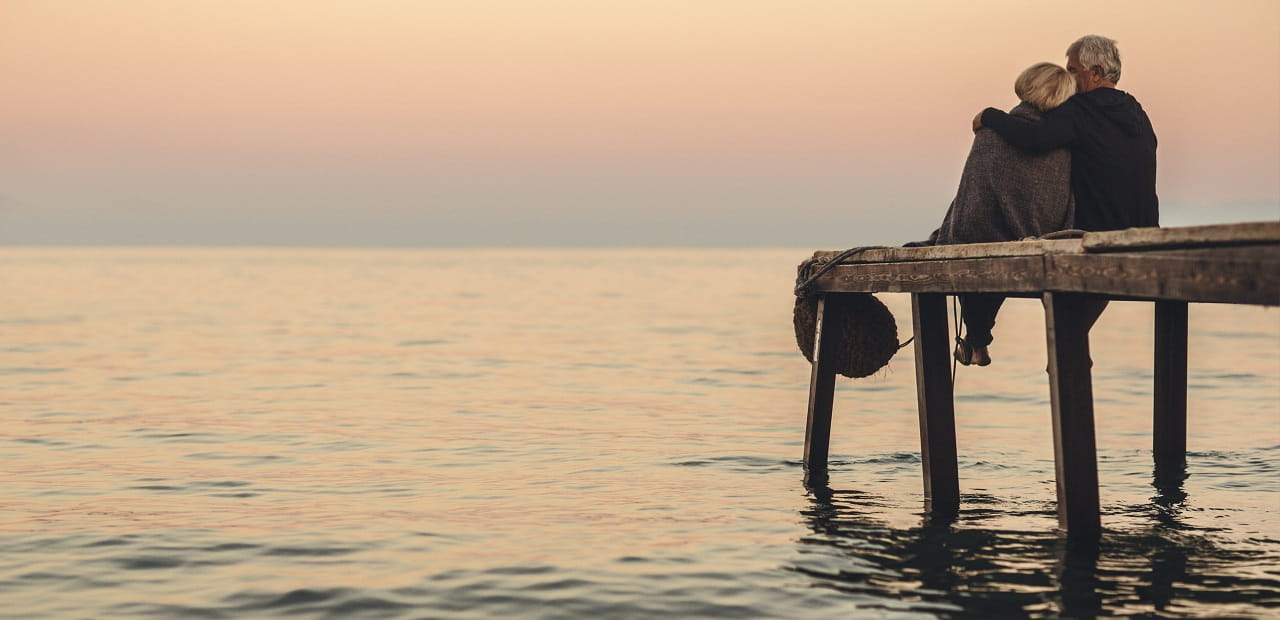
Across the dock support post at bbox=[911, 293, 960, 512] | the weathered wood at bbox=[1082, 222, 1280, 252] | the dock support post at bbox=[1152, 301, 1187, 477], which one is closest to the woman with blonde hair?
the dock support post at bbox=[911, 293, 960, 512]

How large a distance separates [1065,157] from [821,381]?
103 inches

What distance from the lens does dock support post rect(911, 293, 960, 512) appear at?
8.60 meters

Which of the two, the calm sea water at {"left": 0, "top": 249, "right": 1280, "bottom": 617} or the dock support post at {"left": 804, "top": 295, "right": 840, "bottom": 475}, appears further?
the dock support post at {"left": 804, "top": 295, "right": 840, "bottom": 475}

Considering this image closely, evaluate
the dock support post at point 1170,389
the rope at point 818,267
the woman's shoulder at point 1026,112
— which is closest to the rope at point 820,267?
the rope at point 818,267

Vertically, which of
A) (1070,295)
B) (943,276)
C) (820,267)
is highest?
(820,267)

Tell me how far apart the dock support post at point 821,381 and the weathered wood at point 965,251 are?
2.12 feet

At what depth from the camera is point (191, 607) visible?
674 centimetres

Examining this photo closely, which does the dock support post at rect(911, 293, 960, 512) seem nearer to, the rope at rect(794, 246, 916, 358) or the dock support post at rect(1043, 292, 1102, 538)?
the rope at rect(794, 246, 916, 358)

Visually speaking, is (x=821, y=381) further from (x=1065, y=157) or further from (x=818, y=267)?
(x=1065, y=157)

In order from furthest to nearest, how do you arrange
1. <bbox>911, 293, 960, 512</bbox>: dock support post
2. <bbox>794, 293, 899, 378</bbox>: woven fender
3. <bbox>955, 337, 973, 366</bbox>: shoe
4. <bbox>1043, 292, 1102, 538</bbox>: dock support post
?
<bbox>794, 293, 899, 378</bbox>: woven fender
<bbox>955, 337, 973, 366</bbox>: shoe
<bbox>911, 293, 960, 512</bbox>: dock support post
<bbox>1043, 292, 1102, 538</bbox>: dock support post

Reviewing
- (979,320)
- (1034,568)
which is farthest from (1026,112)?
(1034,568)

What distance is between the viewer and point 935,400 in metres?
8.68

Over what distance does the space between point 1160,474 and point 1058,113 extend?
4124mm

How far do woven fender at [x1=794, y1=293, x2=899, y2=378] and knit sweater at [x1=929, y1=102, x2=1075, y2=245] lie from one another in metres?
1.78
